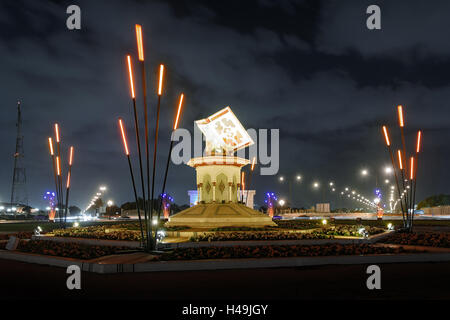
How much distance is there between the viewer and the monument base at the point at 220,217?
91.3 feet

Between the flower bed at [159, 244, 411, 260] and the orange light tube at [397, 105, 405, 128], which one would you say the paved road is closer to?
the flower bed at [159, 244, 411, 260]

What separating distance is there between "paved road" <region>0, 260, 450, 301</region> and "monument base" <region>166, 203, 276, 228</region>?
47.7 ft

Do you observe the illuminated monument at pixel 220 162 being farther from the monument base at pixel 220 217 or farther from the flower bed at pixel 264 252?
the flower bed at pixel 264 252

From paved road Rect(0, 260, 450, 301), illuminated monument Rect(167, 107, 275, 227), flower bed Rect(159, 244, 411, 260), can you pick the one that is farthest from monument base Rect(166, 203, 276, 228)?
paved road Rect(0, 260, 450, 301)

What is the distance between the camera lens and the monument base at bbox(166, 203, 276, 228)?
27.8 meters

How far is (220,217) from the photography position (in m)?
28.0

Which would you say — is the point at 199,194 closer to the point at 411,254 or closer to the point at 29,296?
the point at 411,254

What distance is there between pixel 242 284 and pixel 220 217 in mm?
17003

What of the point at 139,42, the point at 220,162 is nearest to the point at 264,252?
the point at 139,42

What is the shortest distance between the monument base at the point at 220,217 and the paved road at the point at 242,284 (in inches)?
572

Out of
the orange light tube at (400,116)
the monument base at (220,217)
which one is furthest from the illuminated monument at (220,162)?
the orange light tube at (400,116)

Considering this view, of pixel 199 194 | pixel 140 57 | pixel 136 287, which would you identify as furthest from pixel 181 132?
pixel 136 287

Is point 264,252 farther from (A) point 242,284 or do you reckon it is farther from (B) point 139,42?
(B) point 139,42
